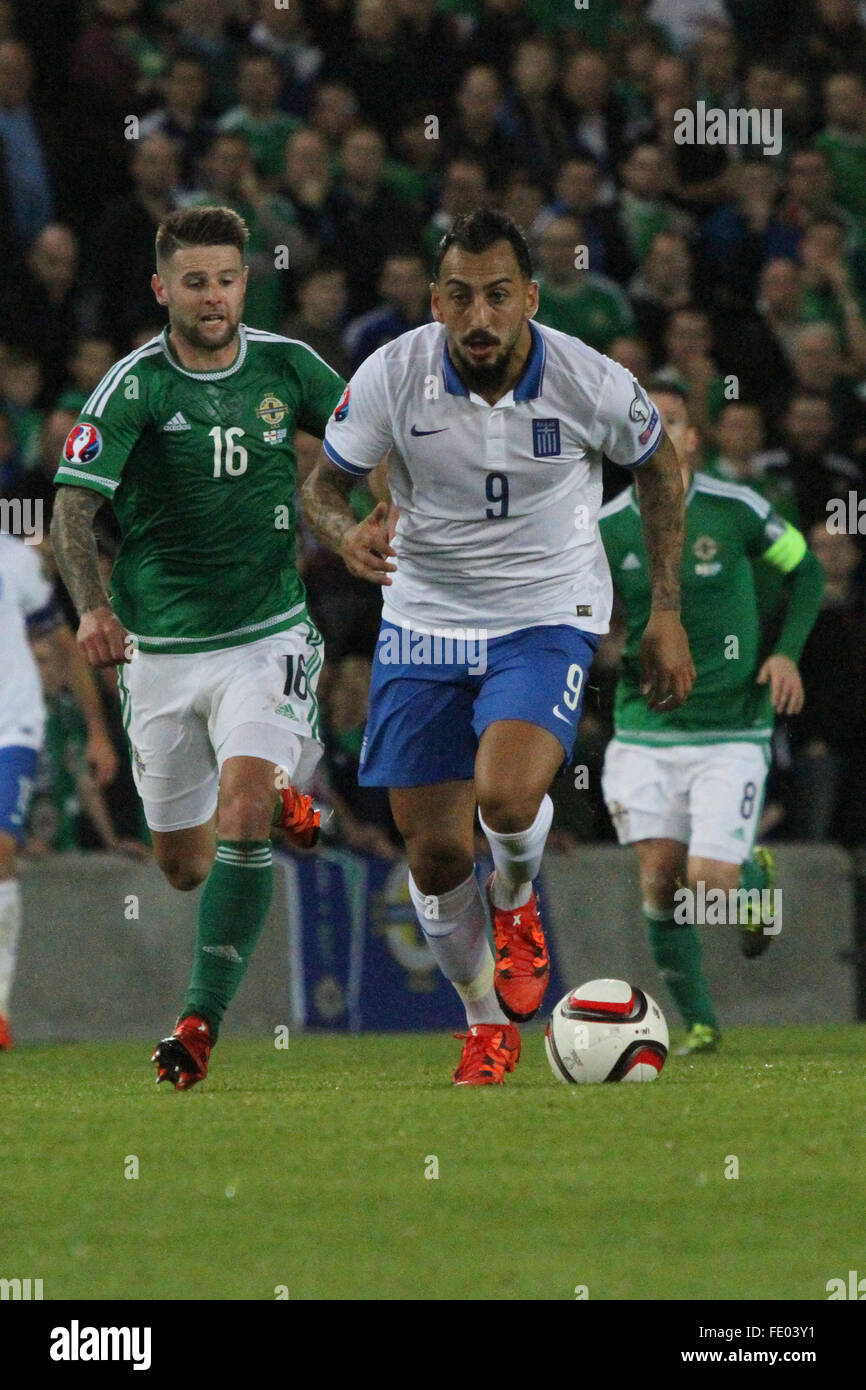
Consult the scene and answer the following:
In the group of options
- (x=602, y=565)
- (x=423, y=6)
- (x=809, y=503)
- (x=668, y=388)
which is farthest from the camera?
(x=423, y=6)

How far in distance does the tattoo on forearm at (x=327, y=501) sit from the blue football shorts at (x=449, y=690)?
44cm

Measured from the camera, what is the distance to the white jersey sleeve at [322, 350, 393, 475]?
22.8 feet

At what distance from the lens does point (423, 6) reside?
14.2 metres

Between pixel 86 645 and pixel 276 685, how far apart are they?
79 cm

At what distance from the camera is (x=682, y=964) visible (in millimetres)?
9367

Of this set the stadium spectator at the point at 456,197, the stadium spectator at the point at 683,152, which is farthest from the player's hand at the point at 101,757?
the stadium spectator at the point at 683,152

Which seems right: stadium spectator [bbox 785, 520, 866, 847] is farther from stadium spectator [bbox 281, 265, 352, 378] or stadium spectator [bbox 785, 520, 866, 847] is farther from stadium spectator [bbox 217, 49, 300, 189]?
stadium spectator [bbox 217, 49, 300, 189]

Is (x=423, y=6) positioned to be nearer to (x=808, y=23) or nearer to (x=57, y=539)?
(x=808, y=23)

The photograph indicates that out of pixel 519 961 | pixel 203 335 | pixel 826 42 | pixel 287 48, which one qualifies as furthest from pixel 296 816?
pixel 826 42

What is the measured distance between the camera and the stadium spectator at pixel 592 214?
1370 cm

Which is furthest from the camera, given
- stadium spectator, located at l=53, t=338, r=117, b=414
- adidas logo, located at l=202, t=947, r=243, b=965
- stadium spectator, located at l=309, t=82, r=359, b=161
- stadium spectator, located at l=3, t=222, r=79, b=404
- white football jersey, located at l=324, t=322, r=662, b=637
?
stadium spectator, located at l=309, t=82, r=359, b=161

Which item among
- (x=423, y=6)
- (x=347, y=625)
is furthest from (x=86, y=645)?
(x=423, y=6)

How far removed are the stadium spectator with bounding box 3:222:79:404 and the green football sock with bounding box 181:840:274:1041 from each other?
566 cm

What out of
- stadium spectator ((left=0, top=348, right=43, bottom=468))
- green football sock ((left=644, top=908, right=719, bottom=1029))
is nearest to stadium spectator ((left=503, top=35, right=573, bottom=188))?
stadium spectator ((left=0, top=348, right=43, bottom=468))
